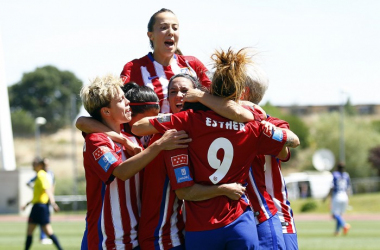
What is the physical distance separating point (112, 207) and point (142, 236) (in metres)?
0.30

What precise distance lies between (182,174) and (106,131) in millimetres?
724

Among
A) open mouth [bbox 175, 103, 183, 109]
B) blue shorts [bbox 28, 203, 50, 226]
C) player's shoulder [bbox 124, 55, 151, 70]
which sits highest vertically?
player's shoulder [bbox 124, 55, 151, 70]

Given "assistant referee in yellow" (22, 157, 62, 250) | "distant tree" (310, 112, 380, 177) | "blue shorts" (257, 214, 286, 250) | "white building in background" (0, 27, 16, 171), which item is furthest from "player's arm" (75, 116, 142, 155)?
"distant tree" (310, 112, 380, 177)

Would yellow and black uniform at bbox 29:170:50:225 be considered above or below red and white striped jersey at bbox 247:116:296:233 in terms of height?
below

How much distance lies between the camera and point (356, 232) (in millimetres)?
22297

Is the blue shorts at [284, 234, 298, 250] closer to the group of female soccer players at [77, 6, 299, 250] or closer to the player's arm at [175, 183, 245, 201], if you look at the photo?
the group of female soccer players at [77, 6, 299, 250]

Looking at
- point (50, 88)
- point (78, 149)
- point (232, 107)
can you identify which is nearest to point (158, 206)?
point (232, 107)

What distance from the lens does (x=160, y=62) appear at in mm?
6621

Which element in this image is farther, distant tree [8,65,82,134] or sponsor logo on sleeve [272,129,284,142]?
distant tree [8,65,82,134]

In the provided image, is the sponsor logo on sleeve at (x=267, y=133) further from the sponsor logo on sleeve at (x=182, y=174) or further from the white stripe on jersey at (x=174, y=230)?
the white stripe on jersey at (x=174, y=230)

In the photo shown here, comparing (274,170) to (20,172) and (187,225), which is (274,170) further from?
(20,172)

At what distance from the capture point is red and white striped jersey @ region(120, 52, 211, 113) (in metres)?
6.38

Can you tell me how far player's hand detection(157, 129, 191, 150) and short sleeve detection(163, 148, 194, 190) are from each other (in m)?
0.04

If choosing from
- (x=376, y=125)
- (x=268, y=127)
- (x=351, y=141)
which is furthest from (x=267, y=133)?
(x=376, y=125)
